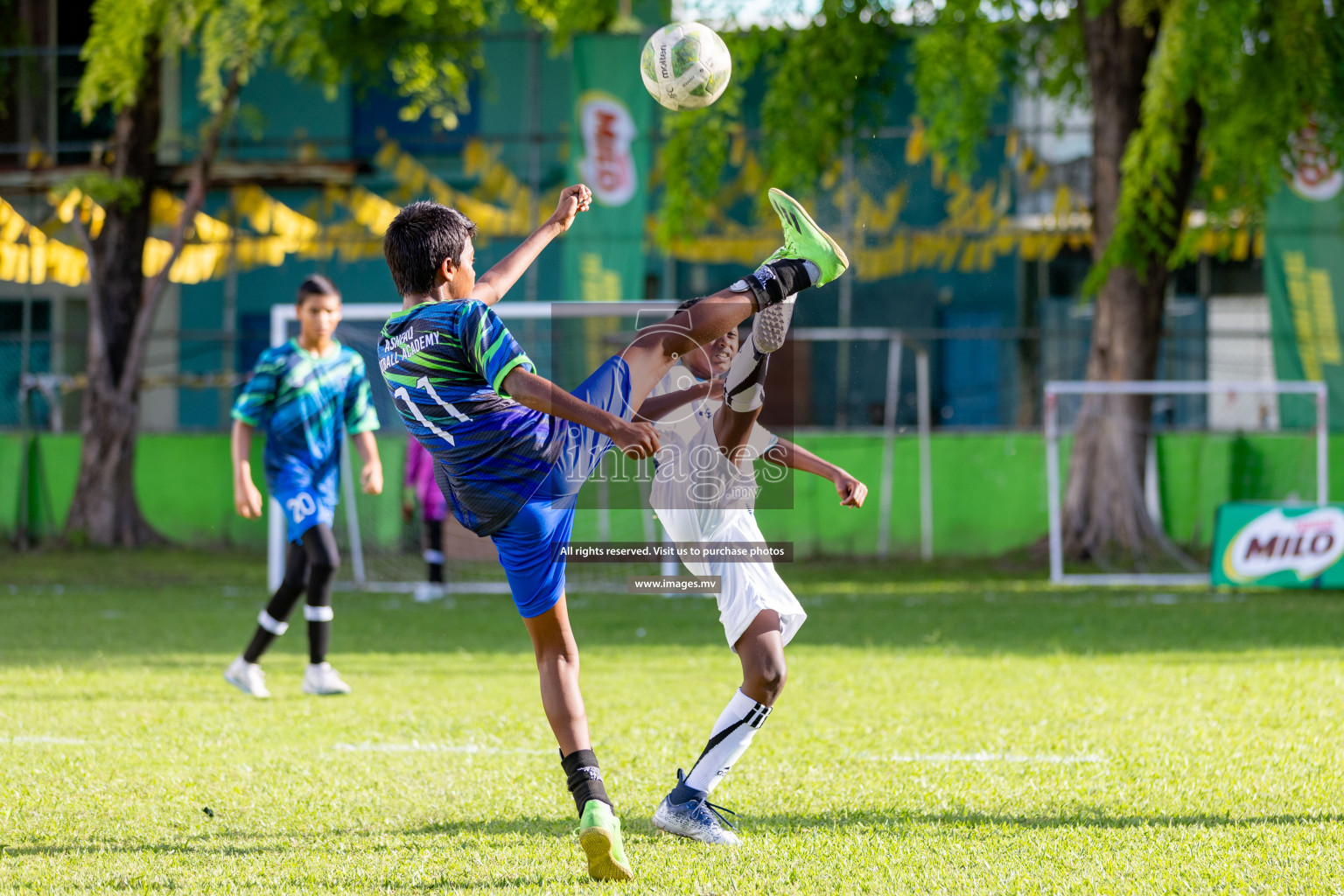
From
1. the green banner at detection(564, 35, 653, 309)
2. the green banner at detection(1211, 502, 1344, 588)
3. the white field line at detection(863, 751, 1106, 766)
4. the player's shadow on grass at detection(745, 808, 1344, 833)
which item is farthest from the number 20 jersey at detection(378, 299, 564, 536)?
the green banner at detection(564, 35, 653, 309)

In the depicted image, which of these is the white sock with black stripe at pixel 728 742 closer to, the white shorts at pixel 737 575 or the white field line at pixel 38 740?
the white shorts at pixel 737 575

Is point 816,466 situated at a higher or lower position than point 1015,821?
higher

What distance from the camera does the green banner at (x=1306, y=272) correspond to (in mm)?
14852

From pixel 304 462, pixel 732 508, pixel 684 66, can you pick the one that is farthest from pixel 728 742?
pixel 304 462

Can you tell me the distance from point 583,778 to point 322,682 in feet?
11.6

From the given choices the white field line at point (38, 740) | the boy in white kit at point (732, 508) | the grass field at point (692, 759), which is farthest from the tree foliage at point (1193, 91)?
the white field line at point (38, 740)

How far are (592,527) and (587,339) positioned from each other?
5092 millimetres

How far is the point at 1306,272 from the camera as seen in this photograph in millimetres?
14984

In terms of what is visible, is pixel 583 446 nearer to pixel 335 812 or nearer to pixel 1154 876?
pixel 335 812

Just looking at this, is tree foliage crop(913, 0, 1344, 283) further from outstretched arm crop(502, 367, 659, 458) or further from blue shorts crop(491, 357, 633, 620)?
outstretched arm crop(502, 367, 659, 458)

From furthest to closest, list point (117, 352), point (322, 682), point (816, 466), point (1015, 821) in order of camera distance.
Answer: point (117, 352) → point (322, 682) → point (816, 466) → point (1015, 821)

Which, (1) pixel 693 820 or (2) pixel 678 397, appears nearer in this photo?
(1) pixel 693 820

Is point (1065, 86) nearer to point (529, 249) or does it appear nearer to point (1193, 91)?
point (1193, 91)

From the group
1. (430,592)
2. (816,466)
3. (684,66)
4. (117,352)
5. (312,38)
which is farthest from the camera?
(117,352)
